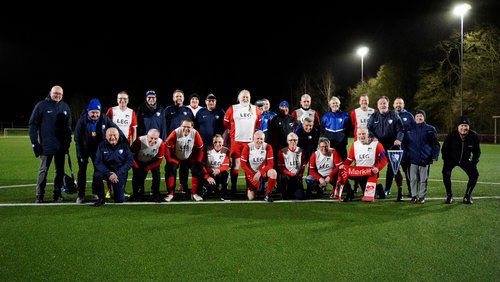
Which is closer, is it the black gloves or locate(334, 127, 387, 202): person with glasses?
the black gloves

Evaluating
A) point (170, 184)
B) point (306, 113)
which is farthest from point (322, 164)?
point (170, 184)

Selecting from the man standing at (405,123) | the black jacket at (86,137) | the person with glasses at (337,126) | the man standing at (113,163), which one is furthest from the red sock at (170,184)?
the man standing at (405,123)

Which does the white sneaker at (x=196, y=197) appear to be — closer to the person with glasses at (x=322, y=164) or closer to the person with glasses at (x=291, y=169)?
the person with glasses at (x=291, y=169)

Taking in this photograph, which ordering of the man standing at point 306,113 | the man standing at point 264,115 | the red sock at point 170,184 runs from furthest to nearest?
1. the man standing at point 264,115
2. the man standing at point 306,113
3. the red sock at point 170,184

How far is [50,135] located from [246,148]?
140 inches

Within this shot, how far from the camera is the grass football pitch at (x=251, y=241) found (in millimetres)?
3961

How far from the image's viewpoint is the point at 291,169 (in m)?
8.20

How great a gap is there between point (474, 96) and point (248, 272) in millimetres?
33216

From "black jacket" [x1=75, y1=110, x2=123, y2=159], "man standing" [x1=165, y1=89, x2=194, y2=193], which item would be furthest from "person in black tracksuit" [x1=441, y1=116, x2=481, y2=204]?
"black jacket" [x1=75, y1=110, x2=123, y2=159]

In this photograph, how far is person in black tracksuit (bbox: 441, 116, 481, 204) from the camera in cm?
744

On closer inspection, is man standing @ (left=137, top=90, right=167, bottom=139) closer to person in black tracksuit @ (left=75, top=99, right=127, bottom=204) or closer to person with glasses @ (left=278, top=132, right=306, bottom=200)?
person in black tracksuit @ (left=75, top=99, right=127, bottom=204)

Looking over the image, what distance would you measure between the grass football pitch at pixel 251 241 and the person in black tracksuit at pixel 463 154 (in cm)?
33

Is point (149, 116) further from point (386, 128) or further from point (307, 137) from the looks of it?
point (386, 128)

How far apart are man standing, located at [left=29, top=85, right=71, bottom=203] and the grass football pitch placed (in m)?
0.48
